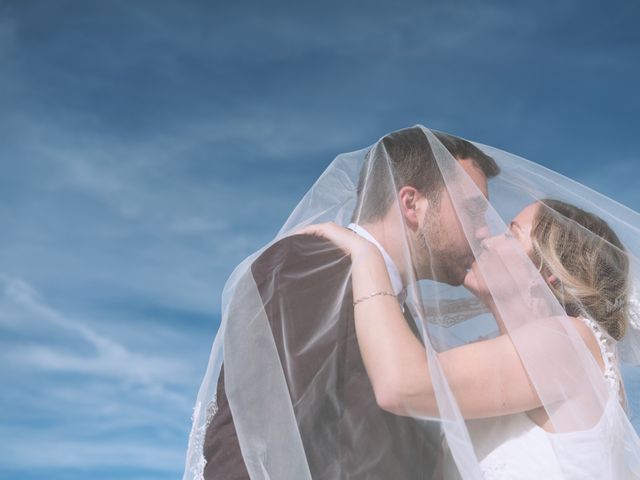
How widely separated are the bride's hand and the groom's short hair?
0.18m

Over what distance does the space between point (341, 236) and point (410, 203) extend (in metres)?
0.43

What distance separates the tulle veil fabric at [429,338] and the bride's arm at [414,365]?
6 cm

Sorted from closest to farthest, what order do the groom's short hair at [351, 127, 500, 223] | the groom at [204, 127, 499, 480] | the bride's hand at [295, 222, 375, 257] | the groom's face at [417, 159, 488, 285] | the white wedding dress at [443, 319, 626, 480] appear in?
the groom at [204, 127, 499, 480] < the white wedding dress at [443, 319, 626, 480] < the bride's hand at [295, 222, 375, 257] < the groom's face at [417, 159, 488, 285] < the groom's short hair at [351, 127, 500, 223]

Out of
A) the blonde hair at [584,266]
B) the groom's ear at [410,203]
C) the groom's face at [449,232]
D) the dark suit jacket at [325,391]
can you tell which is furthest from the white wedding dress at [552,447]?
the groom's ear at [410,203]

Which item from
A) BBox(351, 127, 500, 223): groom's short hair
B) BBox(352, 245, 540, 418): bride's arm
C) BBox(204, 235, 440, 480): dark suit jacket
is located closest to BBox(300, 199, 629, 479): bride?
BBox(352, 245, 540, 418): bride's arm

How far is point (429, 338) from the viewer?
3.46m

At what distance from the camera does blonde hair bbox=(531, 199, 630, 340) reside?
373cm

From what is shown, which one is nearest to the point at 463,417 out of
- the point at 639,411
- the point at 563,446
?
the point at 563,446

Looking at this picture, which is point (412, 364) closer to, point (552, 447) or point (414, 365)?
point (414, 365)

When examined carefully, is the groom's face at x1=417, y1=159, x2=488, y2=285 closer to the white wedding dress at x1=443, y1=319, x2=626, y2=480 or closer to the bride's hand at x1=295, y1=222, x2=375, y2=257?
the bride's hand at x1=295, y1=222, x2=375, y2=257

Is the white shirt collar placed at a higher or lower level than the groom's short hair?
lower

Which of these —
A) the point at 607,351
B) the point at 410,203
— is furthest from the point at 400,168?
the point at 607,351

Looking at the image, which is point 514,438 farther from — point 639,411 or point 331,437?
point 331,437

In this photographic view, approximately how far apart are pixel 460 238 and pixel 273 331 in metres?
1.12
